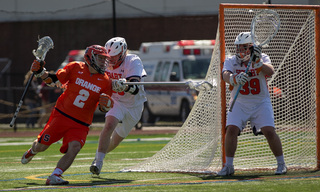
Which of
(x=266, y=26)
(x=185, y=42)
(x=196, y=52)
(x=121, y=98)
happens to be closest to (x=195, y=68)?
(x=196, y=52)

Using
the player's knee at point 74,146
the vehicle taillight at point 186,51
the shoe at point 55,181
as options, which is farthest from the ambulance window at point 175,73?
the shoe at point 55,181

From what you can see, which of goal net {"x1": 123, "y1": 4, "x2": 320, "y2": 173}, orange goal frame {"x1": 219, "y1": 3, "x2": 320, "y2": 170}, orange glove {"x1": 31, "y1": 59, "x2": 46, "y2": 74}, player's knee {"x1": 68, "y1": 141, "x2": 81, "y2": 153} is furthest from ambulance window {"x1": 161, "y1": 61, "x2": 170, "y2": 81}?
player's knee {"x1": 68, "y1": 141, "x2": 81, "y2": 153}

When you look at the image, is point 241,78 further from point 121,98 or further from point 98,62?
point 121,98

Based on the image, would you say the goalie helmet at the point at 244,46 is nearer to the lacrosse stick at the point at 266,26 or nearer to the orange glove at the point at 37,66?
the lacrosse stick at the point at 266,26

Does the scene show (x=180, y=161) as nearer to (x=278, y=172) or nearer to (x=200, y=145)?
(x=200, y=145)

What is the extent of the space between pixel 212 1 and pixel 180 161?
41.6 ft

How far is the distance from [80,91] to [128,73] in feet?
3.01

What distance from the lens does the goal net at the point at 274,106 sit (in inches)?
298

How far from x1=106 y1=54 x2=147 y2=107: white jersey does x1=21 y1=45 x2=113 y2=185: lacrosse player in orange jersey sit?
67 centimetres

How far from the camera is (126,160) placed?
9.37 m

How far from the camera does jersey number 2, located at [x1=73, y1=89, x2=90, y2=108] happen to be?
6.69 m

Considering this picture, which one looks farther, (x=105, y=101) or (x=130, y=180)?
(x=130, y=180)

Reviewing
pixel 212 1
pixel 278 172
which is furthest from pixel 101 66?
pixel 212 1

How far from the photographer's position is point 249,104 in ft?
23.6
